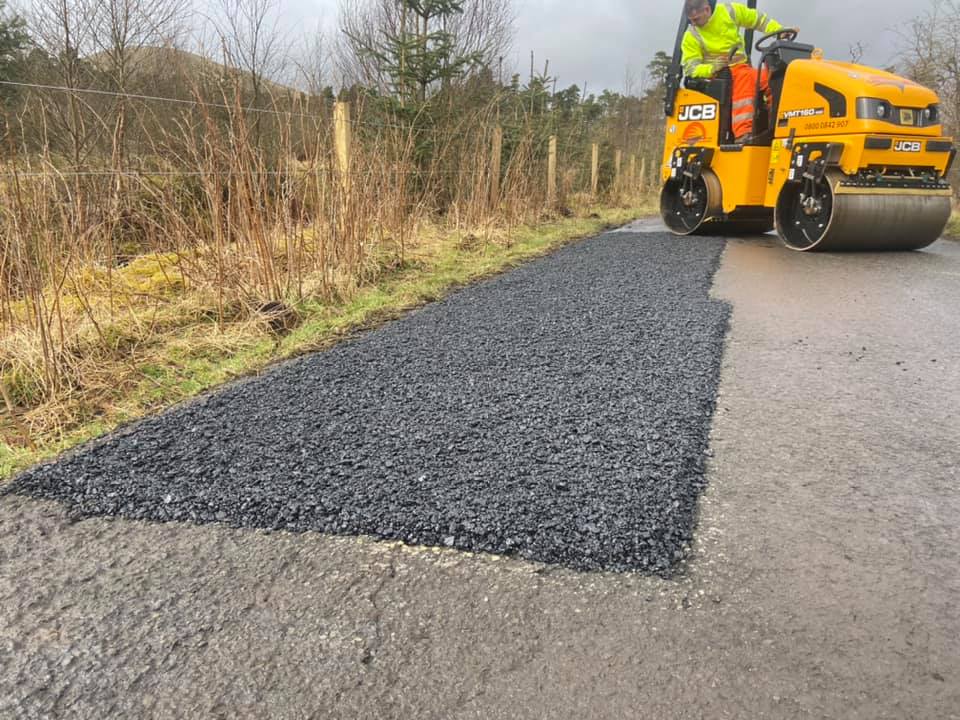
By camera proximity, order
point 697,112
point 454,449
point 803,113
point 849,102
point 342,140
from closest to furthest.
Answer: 1. point 454,449
2. point 342,140
3. point 849,102
4. point 803,113
5. point 697,112

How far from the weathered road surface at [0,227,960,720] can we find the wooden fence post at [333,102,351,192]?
3955mm

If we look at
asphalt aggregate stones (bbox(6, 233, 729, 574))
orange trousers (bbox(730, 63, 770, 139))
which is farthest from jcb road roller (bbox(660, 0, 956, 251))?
asphalt aggregate stones (bbox(6, 233, 729, 574))

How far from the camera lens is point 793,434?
258 centimetres

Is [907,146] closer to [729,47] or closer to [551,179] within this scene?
[729,47]

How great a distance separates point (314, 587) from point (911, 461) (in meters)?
2.11

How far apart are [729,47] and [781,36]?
60 cm

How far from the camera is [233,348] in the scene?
158 inches

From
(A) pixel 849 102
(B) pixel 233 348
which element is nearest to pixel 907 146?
(A) pixel 849 102

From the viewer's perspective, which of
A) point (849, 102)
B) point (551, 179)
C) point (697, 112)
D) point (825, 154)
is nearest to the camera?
point (849, 102)

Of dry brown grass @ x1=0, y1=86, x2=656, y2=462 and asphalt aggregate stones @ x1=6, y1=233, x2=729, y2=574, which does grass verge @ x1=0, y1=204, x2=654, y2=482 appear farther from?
asphalt aggregate stones @ x1=6, y1=233, x2=729, y2=574

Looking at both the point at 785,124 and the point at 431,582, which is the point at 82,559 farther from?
the point at 785,124

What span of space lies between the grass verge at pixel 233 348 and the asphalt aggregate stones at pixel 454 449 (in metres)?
0.19

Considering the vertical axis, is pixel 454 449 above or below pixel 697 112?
below

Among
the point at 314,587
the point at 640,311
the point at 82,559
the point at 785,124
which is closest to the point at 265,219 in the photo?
the point at 640,311
